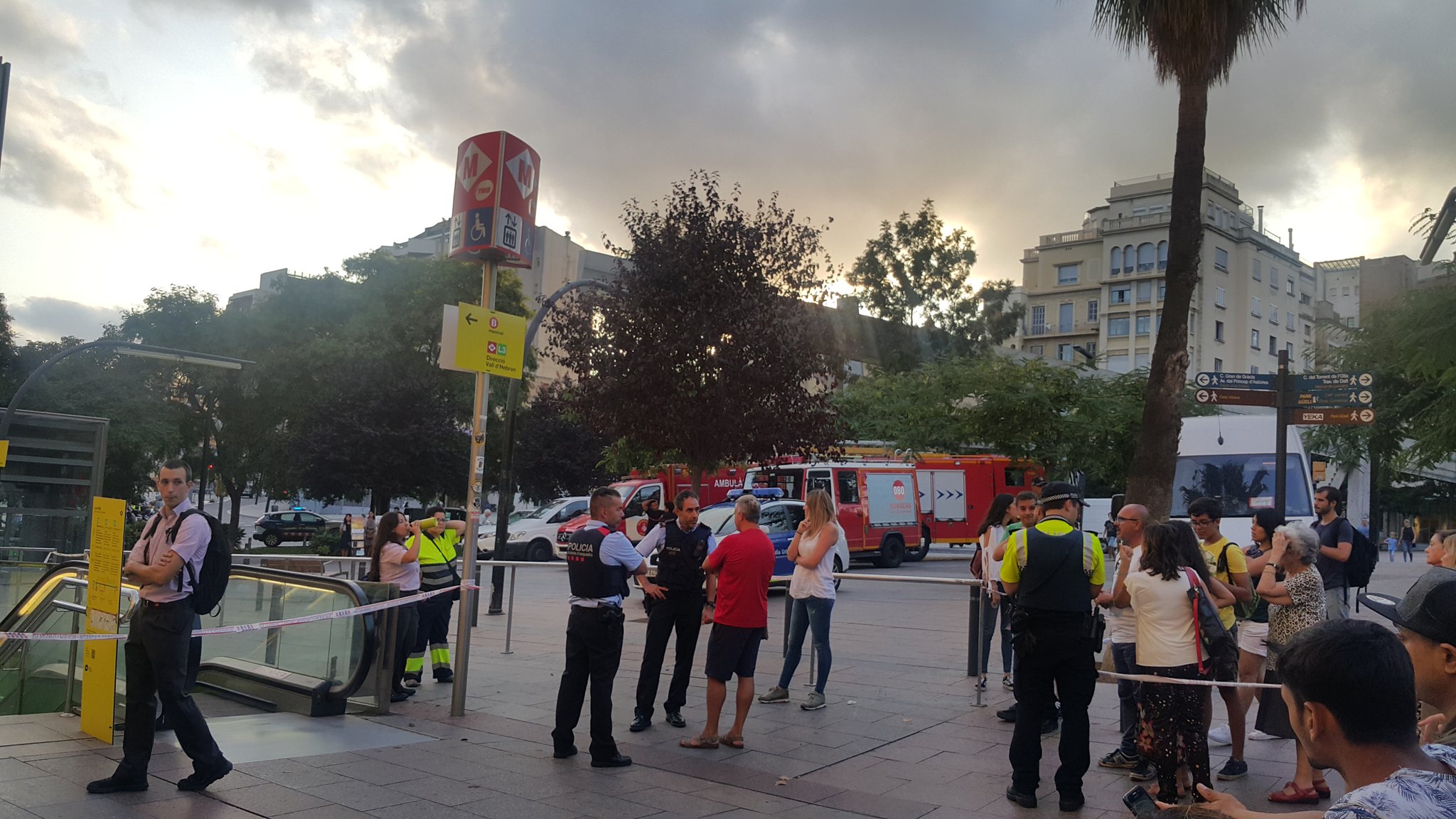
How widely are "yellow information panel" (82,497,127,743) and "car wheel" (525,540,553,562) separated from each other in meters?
21.9

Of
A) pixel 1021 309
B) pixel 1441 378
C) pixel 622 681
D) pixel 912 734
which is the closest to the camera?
pixel 912 734

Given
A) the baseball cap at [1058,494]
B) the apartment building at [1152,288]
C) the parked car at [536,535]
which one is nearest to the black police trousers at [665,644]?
the baseball cap at [1058,494]

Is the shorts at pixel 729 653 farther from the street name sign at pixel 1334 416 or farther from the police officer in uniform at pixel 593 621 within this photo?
the street name sign at pixel 1334 416

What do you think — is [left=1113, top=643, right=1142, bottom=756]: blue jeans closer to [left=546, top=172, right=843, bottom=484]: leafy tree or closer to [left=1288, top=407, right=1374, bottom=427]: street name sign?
[left=1288, top=407, right=1374, bottom=427]: street name sign

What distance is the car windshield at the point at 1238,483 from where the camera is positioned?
1722cm

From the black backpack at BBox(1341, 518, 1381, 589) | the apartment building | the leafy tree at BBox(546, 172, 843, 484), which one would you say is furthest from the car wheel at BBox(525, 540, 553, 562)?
the apartment building

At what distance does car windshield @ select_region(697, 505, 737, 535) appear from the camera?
62.3 feet

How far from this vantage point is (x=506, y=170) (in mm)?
8688

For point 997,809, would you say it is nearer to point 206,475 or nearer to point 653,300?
point 653,300

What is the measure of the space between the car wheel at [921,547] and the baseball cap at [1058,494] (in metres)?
23.6

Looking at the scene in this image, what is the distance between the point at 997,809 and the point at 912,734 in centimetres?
194

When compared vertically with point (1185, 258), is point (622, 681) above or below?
below

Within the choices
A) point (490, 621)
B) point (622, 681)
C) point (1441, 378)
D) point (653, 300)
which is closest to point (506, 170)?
point (622, 681)

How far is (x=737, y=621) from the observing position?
760 centimetres
